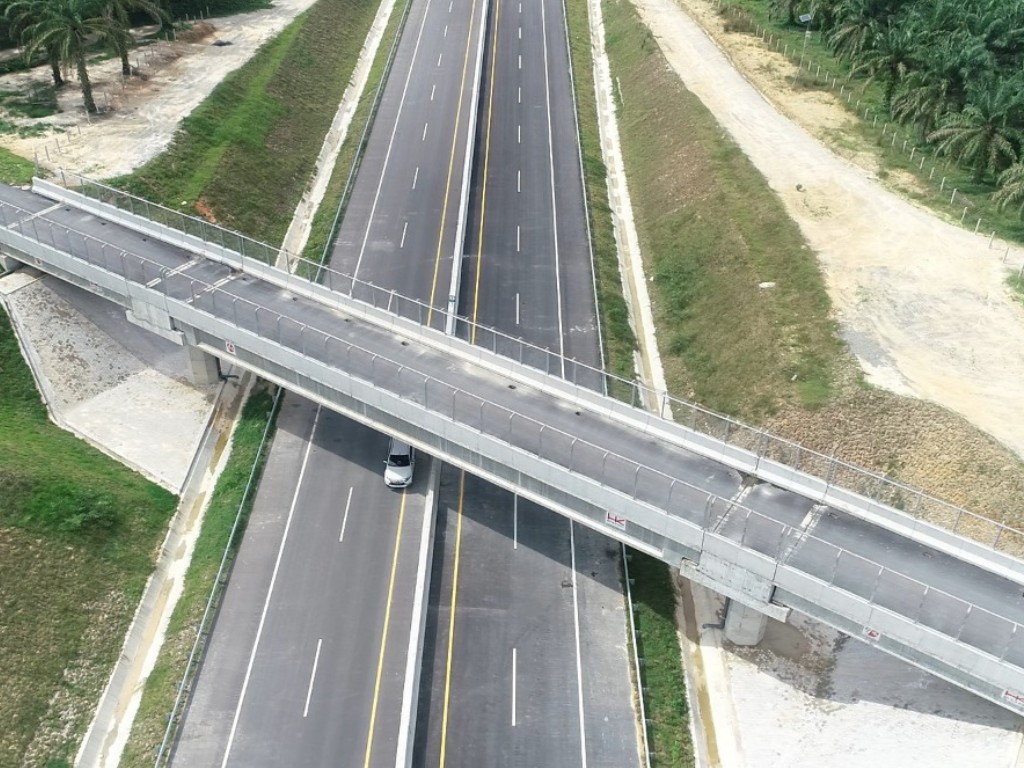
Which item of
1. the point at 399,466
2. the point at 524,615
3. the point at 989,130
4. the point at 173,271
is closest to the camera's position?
the point at 524,615

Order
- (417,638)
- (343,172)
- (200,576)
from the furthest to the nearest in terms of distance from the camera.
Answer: (343,172), (200,576), (417,638)

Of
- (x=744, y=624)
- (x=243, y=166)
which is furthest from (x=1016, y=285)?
(x=243, y=166)

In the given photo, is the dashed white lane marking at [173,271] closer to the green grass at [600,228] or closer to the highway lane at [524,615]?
the highway lane at [524,615]

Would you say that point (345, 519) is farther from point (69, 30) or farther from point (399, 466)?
point (69, 30)

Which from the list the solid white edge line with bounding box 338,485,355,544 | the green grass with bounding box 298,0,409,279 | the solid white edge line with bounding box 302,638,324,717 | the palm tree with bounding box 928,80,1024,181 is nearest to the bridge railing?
the green grass with bounding box 298,0,409,279

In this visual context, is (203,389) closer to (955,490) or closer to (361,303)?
(361,303)

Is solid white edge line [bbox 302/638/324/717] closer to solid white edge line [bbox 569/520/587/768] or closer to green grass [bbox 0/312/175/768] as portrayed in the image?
green grass [bbox 0/312/175/768]
